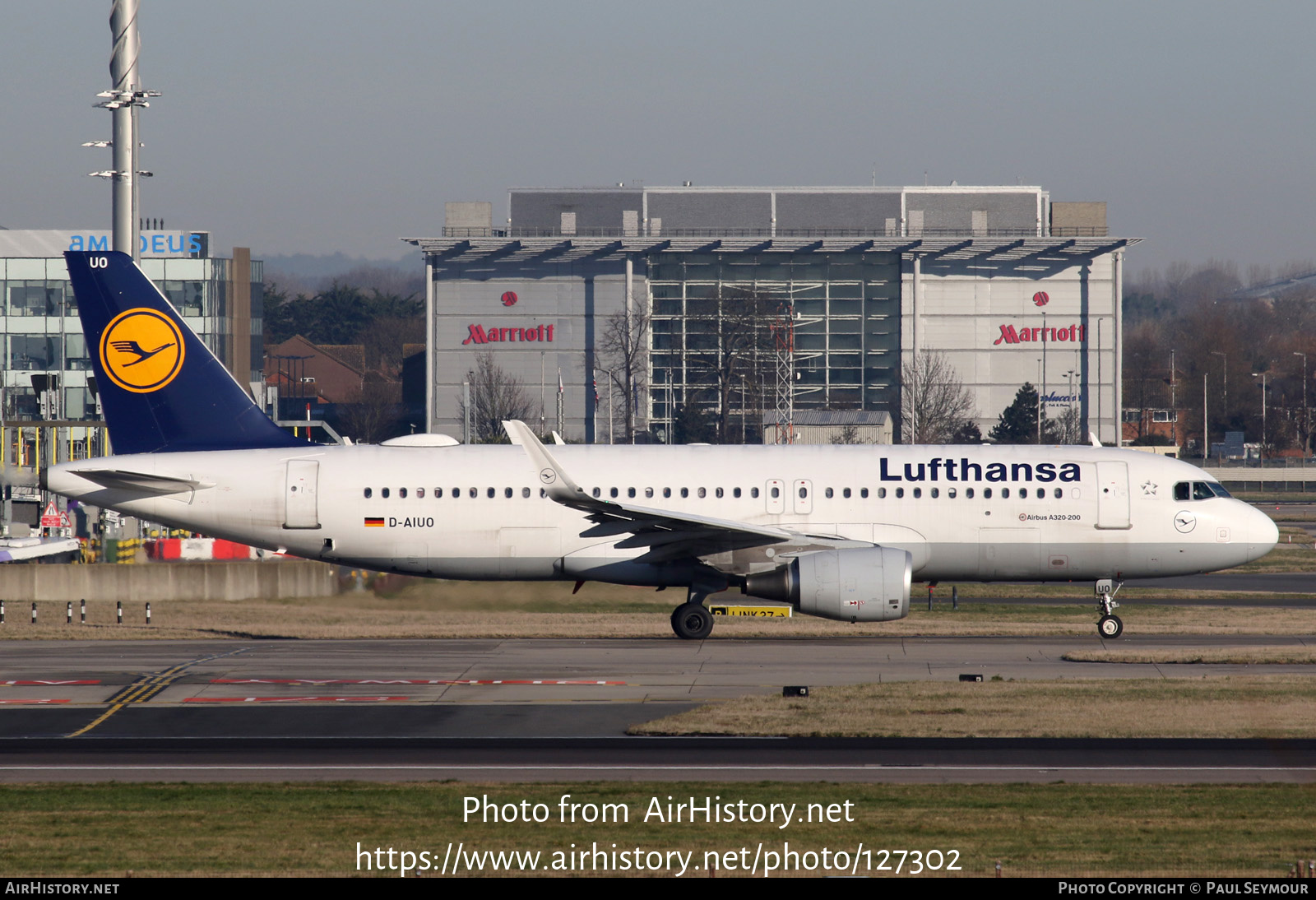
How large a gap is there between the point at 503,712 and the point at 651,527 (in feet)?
26.8

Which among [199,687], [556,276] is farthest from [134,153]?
[556,276]

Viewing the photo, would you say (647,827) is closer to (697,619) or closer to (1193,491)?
(697,619)

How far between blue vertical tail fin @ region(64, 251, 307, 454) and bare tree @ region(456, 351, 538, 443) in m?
86.8

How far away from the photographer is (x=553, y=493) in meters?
28.2

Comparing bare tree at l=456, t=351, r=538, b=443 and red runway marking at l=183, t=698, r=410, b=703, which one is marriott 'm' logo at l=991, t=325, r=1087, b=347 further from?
red runway marking at l=183, t=698, r=410, b=703

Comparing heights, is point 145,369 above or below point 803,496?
above

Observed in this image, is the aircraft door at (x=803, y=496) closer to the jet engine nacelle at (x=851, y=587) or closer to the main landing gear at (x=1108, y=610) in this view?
the jet engine nacelle at (x=851, y=587)

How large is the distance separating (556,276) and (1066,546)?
105 m

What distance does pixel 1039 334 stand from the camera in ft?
429

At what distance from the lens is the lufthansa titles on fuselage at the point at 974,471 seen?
1224 inches

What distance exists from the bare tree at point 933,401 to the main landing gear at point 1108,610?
7813 cm

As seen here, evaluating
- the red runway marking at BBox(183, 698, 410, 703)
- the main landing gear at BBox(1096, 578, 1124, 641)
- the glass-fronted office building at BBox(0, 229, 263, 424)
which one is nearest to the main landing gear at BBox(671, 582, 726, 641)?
the main landing gear at BBox(1096, 578, 1124, 641)

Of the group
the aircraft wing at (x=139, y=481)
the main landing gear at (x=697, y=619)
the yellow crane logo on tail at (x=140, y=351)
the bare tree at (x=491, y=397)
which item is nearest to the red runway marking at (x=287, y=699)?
the aircraft wing at (x=139, y=481)

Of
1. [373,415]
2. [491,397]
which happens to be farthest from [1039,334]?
[373,415]
